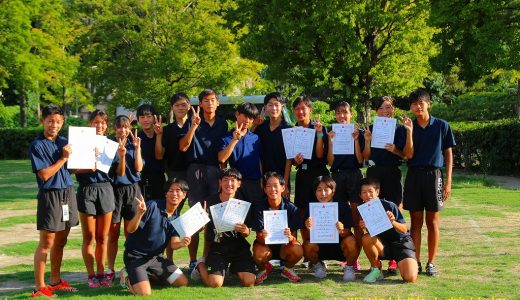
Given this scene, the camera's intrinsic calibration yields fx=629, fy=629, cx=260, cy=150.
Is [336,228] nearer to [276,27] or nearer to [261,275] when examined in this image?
[261,275]

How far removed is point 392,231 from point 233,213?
1714mm

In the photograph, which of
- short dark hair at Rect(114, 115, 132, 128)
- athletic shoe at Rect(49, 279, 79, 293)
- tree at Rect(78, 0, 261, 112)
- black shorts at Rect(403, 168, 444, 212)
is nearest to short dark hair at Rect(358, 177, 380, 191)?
black shorts at Rect(403, 168, 444, 212)

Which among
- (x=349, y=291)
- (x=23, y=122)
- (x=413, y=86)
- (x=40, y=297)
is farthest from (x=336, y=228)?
(x=23, y=122)

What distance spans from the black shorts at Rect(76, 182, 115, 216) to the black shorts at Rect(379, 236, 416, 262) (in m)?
2.96

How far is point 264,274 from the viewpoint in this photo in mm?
6703

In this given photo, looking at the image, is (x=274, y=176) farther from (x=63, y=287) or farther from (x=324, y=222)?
(x=63, y=287)

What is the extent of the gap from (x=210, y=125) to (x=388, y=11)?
14.1 meters

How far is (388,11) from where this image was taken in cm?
1980

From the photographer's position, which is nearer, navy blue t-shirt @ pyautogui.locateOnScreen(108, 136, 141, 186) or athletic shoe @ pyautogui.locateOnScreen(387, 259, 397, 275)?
navy blue t-shirt @ pyautogui.locateOnScreen(108, 136, 141, 186)

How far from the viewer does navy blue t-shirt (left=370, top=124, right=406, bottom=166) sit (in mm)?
6949

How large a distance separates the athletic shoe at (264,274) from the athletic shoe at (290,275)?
18cm

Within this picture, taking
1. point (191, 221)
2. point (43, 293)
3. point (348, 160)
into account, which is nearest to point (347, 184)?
point (348, 160)

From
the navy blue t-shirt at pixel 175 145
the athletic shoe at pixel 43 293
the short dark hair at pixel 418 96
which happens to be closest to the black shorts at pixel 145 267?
the athletic shoe at pixel 43 293

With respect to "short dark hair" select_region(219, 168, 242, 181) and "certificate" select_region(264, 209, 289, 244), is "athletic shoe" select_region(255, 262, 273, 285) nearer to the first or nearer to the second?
"certificate" select_region(264, 209, 289, 244)
